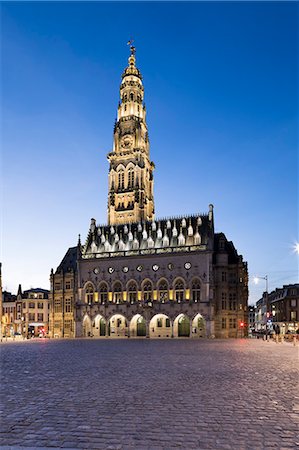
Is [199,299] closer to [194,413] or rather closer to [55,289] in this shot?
[55,289]

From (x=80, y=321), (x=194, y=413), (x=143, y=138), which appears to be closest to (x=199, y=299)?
(x=80, y=321)

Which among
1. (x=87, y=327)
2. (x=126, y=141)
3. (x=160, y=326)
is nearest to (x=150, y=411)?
(x=160, y=326)

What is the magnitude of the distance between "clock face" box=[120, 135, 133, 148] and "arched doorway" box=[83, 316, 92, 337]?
46.1 meters

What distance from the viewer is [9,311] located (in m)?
119

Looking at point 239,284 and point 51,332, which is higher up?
point 239,284

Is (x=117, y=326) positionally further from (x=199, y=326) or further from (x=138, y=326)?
(x=199, y=326)

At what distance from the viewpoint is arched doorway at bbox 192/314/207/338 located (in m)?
83.1

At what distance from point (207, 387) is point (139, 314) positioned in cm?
7127

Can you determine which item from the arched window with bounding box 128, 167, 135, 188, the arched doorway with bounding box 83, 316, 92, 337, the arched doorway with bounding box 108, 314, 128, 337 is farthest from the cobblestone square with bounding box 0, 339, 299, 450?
the arched window with bounding box 128, 167, 135, 188

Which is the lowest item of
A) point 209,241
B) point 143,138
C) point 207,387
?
point 207,387

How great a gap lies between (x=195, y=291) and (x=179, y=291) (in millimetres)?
3018

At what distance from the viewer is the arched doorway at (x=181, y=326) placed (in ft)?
279

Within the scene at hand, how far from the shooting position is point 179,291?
84938mm

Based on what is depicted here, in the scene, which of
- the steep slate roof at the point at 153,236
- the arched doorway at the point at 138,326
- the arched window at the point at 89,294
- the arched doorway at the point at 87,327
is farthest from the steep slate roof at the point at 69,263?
the arched doorway at the point at 138,326
